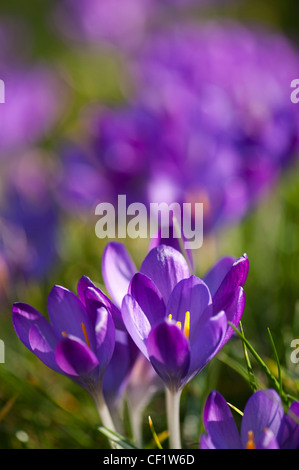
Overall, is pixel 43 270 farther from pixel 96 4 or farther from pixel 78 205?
pixel 96 4

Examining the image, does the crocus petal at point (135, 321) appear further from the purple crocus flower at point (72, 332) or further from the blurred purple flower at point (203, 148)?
the blurred purple flower at point (203, 148)

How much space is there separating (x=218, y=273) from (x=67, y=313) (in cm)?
11

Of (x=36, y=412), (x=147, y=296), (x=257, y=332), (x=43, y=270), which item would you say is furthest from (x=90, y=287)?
(x=43, y=270)

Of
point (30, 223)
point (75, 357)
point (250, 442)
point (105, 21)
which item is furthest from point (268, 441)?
point (105, 21)

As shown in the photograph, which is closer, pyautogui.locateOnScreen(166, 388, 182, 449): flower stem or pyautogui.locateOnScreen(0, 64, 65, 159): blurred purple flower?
pyautogui.locateOnScreen(166, 388, 182, 449): flower stem

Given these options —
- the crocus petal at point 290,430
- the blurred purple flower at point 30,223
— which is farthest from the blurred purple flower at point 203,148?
the crocus petal at point 290,430

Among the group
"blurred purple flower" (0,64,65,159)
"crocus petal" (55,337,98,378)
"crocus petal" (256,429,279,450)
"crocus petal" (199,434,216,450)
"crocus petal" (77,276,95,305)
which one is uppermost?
"blurred purple flower" (0,64,65,159)

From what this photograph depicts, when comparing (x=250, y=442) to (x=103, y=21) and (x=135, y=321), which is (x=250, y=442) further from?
(x=103, y=21)

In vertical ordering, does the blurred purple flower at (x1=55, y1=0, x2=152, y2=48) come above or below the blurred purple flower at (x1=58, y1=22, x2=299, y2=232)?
above

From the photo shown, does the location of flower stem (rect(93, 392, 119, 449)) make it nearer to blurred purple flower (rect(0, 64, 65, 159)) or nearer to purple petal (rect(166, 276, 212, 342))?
purple petal (rect(166, 276, 212, 342))

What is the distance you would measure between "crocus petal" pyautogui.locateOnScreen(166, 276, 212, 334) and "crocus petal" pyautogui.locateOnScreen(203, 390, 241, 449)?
0.05m

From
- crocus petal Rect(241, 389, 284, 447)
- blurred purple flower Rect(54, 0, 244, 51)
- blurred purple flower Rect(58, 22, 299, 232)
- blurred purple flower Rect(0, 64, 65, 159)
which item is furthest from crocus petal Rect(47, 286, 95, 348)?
blurred purple flower Rect(54, 0, 244, 51)

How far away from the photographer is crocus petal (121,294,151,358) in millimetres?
353

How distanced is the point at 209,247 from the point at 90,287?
437 millimetres
